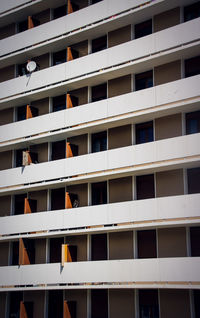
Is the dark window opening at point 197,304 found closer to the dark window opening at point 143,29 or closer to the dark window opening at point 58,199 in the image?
the dark window opening at point 58,199

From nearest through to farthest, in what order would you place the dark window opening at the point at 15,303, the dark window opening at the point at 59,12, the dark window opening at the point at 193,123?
the dark window opening at the point at 193,123 → the dark window opening at the point at 15,303 → the dark window opening at the point at 59,12

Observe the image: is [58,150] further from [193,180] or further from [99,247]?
[193,180]

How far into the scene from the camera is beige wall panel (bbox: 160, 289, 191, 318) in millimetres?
23125

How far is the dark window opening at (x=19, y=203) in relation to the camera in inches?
1188

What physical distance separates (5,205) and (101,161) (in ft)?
23.5

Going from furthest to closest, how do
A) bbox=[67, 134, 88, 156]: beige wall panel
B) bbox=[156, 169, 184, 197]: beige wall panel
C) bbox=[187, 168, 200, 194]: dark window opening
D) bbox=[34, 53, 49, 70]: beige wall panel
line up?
bbox=[34, 53, 49, 70]: beige wall panel
bbox=[67, 134, 88, 156]: beige wall panel
bbox=[156, 169, 184, 197]: beige wall panel
bbox=[187, 168, 200, 194]: dark window opening

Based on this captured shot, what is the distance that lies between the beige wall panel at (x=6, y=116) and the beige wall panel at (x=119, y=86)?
6.89 meters

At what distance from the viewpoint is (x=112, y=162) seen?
2591 centimetres

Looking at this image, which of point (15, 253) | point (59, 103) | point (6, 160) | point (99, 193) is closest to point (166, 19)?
point (59, 103)

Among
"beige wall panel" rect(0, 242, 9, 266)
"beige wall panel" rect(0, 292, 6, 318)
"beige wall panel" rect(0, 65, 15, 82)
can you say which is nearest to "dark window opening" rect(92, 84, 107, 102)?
"beige wall panel" rect(0, 65, 15, 82)

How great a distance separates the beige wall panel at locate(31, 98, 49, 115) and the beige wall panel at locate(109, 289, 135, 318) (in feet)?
33.8

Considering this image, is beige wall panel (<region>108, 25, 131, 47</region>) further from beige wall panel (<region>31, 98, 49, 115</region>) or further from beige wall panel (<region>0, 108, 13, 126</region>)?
beige wall panel (<region>0, 108, 13, 126</region>)

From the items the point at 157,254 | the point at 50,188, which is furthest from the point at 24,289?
the point at 157,254

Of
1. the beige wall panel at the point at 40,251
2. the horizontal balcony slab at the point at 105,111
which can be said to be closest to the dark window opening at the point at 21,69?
the horizontal balcony slab at the point at 105,111
